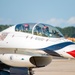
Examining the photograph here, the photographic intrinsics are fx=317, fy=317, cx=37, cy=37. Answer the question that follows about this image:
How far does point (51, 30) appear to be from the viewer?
38.5 ft

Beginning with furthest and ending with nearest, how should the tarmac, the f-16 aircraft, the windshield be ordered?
the tarmac → the windshield → the f-16 aircraft

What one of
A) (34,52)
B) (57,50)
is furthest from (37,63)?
(57,50)

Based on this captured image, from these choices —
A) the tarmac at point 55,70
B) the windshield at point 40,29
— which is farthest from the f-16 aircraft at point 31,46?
the tarmac at point 55,70

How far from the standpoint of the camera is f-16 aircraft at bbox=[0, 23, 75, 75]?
1070cm

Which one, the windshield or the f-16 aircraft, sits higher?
the windshield

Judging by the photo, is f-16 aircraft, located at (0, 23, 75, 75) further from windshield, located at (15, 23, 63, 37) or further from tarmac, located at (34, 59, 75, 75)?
tarmac, located at (34, 59, 75, 75)

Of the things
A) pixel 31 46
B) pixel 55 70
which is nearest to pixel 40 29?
pixel 31 46

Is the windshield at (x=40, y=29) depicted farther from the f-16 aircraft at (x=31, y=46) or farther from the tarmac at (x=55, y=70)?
the tarmac at (x=55, y=70)

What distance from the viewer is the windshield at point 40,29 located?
457 inches

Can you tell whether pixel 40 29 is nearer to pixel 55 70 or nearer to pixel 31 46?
pixel 31 46

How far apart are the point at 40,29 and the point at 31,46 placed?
952 mm

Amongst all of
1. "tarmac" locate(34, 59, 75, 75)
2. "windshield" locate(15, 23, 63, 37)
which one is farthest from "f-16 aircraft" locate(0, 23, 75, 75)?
"tarmac" locate(34, 59, 75, 75)

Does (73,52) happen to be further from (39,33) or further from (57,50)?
(39,33)

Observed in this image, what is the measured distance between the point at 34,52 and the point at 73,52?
1.58m
